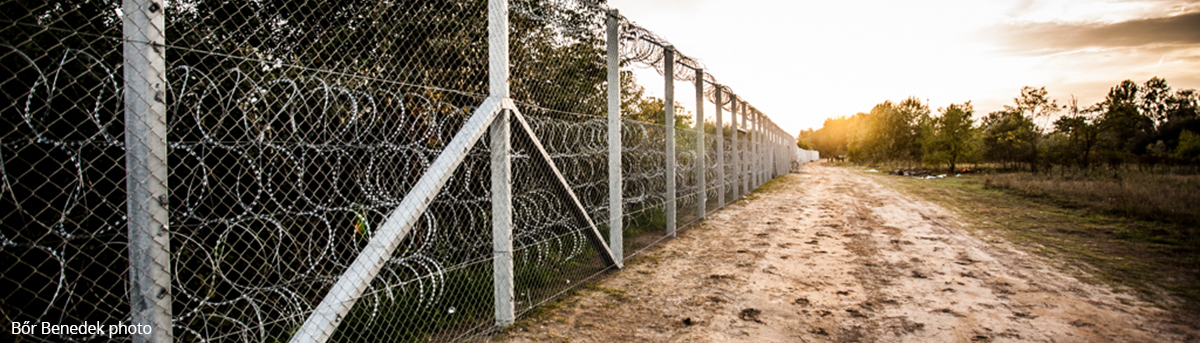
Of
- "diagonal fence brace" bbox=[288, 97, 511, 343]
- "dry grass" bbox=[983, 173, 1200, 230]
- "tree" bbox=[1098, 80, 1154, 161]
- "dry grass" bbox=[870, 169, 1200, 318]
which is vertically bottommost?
"dry grass" bbox=[870, 169, 1200, 318]

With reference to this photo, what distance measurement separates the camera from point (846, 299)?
3924mm

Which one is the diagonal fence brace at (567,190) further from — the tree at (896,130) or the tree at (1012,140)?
the tree at (896,130)

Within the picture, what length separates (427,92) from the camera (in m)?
3.45

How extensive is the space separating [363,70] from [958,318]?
4.32 m

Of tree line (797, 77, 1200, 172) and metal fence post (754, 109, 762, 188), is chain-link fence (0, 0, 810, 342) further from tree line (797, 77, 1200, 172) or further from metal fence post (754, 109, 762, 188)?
tree line (797, 77, 1200, 172)

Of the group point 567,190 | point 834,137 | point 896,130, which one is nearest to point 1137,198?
point 567,190

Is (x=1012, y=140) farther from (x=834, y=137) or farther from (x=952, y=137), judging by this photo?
(x=834, y=137)

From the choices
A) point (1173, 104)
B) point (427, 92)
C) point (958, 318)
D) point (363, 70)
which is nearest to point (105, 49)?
point (363, 70)

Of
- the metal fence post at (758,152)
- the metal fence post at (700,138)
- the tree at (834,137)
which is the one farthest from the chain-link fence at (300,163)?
the tree at (834,137)

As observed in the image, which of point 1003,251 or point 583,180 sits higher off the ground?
point 583,180

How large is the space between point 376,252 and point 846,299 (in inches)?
136

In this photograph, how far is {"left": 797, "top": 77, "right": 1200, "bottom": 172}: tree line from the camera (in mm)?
20547

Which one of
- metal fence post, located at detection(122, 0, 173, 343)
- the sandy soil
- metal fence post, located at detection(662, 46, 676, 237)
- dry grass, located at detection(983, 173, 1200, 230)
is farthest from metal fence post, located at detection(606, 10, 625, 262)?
dry grass, located at detection(983, 173, 1200, 230)

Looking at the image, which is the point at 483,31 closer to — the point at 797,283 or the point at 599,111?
the point at 599,111
